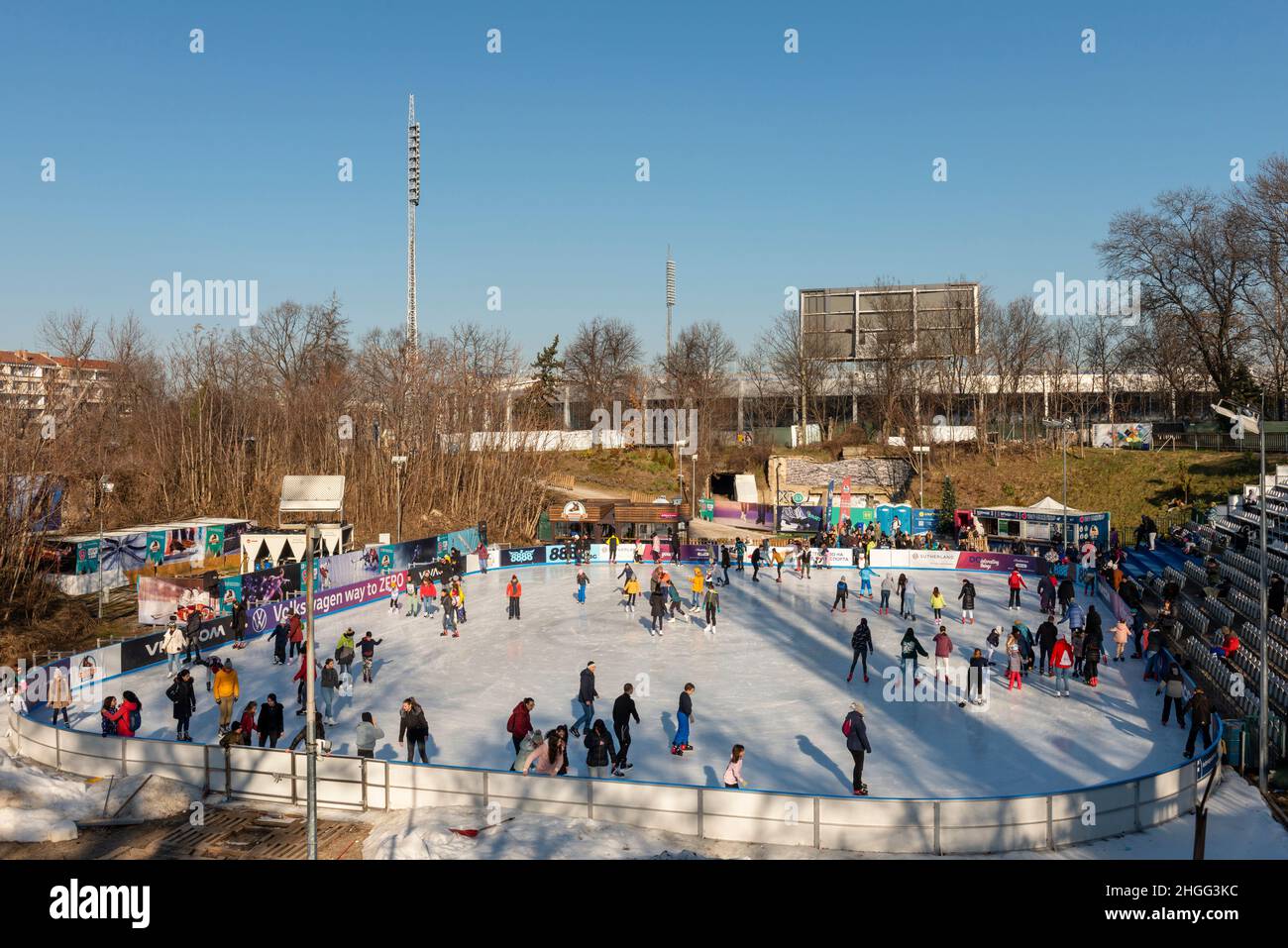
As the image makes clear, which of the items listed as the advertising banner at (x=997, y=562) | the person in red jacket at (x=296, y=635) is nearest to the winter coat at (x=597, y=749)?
the person in red jacket at (x=296, y=635)

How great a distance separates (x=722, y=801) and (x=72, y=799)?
883 cm

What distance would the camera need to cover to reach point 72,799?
43.8 feet

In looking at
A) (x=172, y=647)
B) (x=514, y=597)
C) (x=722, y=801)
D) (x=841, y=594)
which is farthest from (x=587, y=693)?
(x=841, y=594)

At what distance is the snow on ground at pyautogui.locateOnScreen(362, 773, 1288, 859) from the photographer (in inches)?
451

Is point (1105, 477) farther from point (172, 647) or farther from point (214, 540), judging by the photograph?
point (172, 647)

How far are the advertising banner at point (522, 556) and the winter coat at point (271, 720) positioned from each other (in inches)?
962

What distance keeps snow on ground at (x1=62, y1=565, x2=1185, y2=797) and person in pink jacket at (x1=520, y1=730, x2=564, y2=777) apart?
4.30 feet

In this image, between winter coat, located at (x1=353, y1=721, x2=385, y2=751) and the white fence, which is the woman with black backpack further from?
winter coat, located at (x1=353, y1=721, x2=385, y2=751)

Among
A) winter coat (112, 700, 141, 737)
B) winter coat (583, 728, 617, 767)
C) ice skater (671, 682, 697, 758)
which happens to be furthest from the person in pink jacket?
winter coat (112, 700, 141, 737)
